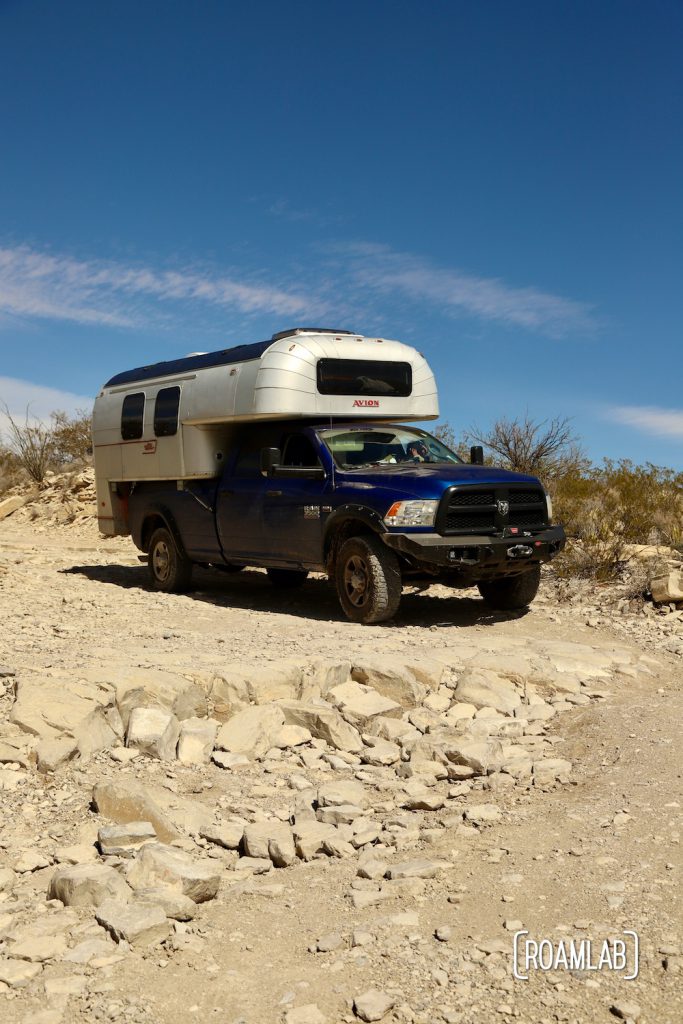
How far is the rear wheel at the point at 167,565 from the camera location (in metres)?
11.9

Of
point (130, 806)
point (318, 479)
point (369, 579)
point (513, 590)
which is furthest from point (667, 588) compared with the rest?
point (130, 806)

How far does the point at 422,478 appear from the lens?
30.0ft

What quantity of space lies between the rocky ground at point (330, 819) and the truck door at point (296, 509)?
1.34m

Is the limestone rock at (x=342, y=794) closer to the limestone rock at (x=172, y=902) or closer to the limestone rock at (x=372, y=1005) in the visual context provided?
the limestone rock at (x=172, y=902)

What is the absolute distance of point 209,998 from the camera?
369cm

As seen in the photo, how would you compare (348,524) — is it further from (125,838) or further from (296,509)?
(125,838)

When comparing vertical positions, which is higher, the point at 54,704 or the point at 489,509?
the point at 489,509

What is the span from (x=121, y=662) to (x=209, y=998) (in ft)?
12.2

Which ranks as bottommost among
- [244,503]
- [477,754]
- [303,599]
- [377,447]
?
[477,754]

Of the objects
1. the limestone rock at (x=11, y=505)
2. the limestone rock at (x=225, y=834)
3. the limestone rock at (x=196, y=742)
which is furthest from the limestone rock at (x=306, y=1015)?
the limestone rock at (x=11, y=505)

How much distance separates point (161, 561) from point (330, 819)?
24.2 feet

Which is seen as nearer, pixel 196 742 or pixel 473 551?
pixel 196 742

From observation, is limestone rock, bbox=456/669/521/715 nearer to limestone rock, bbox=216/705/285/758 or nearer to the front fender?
limestone rock, bbox=216/705/285/758

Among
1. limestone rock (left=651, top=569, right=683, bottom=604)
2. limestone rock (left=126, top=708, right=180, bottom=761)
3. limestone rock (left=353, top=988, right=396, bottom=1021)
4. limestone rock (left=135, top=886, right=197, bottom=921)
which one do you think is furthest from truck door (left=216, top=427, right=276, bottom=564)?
limestone rock (left=353, top=988, right=396, bottom=1021)
